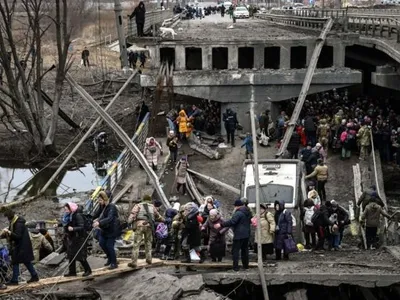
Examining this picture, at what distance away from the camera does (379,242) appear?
15773mm

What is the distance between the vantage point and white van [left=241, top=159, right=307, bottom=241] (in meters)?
16.6

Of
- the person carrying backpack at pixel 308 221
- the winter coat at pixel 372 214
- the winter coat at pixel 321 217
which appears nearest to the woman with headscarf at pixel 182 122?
the person carrying backpack at pixel 308 221

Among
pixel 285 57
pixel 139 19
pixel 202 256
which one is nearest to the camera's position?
pixel 202 256

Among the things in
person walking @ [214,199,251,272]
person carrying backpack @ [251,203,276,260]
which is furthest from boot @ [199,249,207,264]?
person carrying backpack @ [251,203,276,260]

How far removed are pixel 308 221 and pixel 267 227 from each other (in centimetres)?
179

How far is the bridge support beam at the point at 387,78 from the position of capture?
29031mm

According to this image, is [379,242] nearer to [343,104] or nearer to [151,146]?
[151,146]

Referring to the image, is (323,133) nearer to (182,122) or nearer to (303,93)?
(303,93)

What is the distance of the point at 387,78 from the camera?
2920cm

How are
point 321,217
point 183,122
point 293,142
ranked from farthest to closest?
point 183,122, point 293,142, point 321,217

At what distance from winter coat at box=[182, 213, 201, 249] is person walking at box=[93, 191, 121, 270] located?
1.31m

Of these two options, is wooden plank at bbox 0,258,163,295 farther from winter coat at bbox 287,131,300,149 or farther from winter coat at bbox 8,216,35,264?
winter coat at bbox 287,131,300,149

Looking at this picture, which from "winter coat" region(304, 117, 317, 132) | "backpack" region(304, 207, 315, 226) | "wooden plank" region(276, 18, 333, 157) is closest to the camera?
"backpack" region(304, 207, 315, 226)

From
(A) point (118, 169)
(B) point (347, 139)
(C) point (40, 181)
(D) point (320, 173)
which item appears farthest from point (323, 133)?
(C) point (40, 181)
